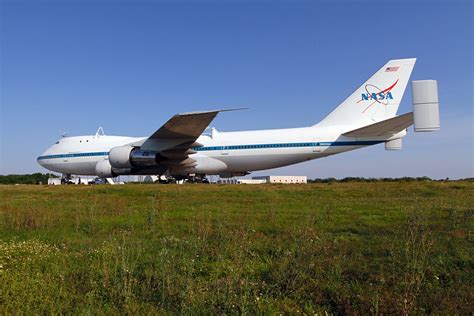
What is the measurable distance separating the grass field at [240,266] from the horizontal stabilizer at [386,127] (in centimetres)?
1356

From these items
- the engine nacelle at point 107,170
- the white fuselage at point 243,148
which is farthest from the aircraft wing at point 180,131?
the engine nacelle at point 107,170

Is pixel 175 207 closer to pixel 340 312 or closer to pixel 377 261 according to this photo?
pixel 377 261

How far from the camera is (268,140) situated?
88.1 ft

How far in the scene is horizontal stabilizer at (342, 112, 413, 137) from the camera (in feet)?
71.1

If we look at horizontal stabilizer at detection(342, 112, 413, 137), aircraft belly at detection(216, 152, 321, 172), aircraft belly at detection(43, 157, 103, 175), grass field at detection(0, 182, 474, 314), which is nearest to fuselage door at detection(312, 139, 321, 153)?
aircraft belly at detection(216, 152, 321, 172)

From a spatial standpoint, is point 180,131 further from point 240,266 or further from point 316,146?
point 240,266

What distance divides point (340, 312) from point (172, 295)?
65.9 inches

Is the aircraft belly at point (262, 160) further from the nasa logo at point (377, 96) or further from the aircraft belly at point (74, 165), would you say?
the aircraft belly at point (74, 165)

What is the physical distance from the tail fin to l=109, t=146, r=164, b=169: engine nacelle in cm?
1227

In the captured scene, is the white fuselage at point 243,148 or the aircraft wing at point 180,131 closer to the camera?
the aircraft wing at point 180,131

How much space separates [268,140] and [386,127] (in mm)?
7485

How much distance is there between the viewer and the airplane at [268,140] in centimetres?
2416

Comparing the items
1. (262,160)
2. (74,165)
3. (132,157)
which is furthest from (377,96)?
(74,165)

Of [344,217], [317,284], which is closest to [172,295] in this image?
[317,284]
